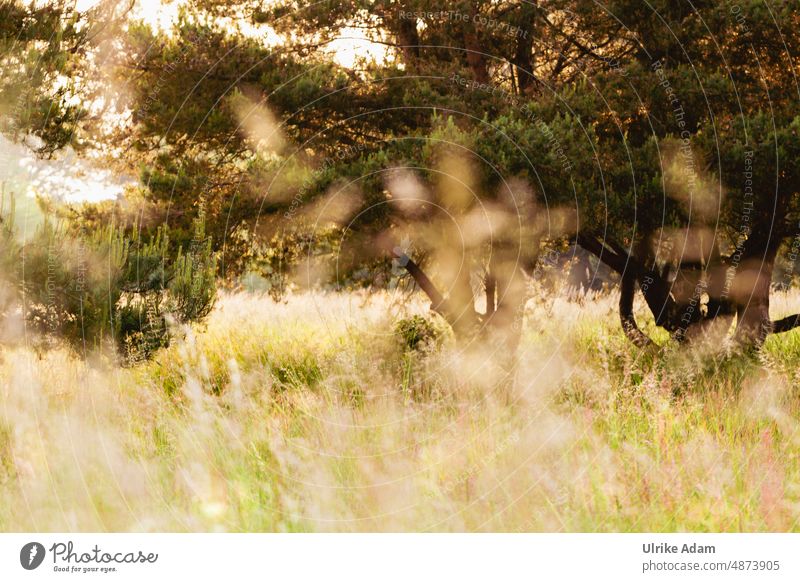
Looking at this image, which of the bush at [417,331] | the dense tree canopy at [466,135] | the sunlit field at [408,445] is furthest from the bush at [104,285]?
the bush at [417,331]

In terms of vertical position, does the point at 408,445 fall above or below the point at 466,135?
below

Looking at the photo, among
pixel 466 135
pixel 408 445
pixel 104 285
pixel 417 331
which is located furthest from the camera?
pixel 417 331

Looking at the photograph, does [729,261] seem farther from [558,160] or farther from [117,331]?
[117,331]

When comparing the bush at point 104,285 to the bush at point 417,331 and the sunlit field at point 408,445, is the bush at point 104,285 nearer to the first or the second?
the sunlit field at point 408,445

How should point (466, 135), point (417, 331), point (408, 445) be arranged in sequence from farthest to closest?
point (417, 331) < point (466, 135) < point (408, 445)

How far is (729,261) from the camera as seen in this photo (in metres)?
7.93

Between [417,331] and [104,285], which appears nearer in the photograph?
[104,285]

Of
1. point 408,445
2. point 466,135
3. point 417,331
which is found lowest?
point 408,445

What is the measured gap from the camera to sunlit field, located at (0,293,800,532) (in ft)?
13.6

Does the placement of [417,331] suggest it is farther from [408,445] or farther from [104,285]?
[104,285]

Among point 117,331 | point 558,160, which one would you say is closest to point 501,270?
point 558,160

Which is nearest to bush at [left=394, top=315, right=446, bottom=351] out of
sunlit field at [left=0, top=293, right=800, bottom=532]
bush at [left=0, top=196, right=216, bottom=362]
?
sunlit field at [left=0, top=293, right=800, bottom=532]

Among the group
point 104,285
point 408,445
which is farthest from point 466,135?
point 104,285

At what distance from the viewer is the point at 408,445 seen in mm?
5035
